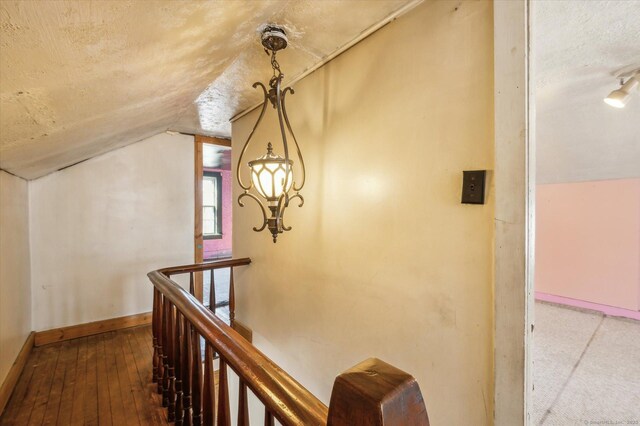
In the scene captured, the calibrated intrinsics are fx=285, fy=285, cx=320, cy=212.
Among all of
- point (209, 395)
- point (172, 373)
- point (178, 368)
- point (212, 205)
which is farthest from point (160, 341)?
point (212, 205)

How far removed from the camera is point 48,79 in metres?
0.91

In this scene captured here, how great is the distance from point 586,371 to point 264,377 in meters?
3.06

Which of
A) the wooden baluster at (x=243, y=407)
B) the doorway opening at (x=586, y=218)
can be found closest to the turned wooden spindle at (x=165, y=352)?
the wooden baluster at (x=243, y=407)

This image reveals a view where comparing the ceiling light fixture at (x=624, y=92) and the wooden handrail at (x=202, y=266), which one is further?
the wooden handrail at (x=202, y=266)

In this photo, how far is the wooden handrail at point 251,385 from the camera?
442 millimetres

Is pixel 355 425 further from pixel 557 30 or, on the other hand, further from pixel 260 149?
pixel 260 149

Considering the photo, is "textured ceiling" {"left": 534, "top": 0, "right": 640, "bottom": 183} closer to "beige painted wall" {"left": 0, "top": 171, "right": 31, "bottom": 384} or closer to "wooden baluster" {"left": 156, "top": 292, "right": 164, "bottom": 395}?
"wooden baluster" {"left": 156, "top": 292, "right": 164, "bottom": 395}

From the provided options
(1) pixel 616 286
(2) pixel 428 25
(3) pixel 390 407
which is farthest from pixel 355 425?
(1) pixel 616 286

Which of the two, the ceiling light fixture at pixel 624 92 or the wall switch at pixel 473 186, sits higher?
the ceiling light fixture at pixel 624 92

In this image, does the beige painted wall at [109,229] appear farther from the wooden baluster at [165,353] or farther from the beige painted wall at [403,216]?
the beige painted wall at [403,216]

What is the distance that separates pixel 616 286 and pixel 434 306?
4.08 meters

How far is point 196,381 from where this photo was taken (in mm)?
1216

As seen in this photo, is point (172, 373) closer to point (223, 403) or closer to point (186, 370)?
point (186, 370)

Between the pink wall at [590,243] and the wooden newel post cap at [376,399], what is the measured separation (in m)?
4.69
